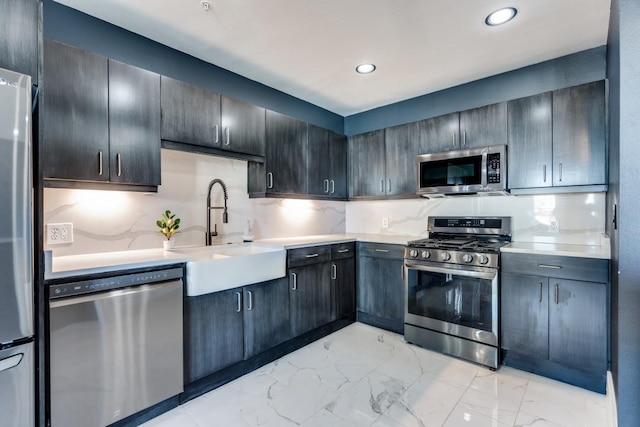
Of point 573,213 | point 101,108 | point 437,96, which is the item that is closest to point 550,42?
point 437,96

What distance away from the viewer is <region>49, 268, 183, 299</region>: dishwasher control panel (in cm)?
153

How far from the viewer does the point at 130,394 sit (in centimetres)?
174

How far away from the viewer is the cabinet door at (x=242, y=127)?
8.30 ft

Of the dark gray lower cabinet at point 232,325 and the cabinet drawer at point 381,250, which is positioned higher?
the cabinet drawer at point 381,250

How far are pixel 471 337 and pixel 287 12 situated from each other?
2766 millimetres

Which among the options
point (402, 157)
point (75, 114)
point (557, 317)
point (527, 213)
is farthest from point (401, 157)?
point (75, 114)

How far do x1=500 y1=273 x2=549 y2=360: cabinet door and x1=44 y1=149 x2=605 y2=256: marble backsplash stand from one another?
633mm

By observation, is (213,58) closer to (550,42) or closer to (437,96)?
(437,96)

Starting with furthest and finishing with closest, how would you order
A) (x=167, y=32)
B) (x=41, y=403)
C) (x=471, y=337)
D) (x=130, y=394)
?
(x=471, y=337)
(x=167, y=32)
(x=130, y=394)
(x=41, y=403)

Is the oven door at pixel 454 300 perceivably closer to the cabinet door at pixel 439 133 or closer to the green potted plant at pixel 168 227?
the cabinet door at pixel 439 133

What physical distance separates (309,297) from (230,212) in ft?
3.55

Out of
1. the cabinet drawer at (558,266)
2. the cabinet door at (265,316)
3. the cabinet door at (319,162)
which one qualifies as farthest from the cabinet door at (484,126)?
the cabinet door at (265,316)

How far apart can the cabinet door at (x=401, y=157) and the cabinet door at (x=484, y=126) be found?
18.2 inches

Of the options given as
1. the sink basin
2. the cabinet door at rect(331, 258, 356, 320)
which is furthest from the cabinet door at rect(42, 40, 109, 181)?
the cabinet door at rect(331, 258, 356, 320)
